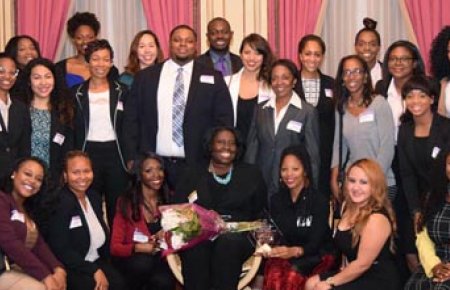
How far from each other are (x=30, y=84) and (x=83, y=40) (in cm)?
108

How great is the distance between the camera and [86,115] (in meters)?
5.85

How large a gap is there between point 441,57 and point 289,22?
2.40m

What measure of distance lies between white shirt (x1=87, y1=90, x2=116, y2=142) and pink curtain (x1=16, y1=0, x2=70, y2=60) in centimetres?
256

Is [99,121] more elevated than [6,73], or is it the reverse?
[6,73]

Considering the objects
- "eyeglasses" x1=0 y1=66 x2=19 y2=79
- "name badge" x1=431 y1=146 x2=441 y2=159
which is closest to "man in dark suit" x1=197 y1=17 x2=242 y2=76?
"eyeglasses" x1=0 y1=66 x2=19 y2=79

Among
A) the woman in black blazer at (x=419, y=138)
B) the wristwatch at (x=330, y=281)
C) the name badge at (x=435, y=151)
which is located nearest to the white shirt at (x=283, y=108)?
the woman in black blazer at (x=419, y=138)

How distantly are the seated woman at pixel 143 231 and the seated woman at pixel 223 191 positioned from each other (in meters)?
0.20

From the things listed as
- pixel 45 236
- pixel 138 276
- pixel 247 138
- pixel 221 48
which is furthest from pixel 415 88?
pixel 45 236

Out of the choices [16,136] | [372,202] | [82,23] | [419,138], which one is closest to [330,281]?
[372,202]

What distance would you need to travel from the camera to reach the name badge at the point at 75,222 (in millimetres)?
5324

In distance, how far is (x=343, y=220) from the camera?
503 centimetres

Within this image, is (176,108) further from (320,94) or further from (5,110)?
(5,110)

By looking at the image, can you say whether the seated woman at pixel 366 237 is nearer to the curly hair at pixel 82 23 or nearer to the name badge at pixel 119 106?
the name badge at pixel 119 106

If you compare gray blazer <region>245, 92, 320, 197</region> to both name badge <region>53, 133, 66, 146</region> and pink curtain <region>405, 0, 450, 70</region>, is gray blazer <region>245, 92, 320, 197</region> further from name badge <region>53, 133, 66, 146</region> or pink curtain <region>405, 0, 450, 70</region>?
pink curtain <region>405, 0, 450, 70</region>
